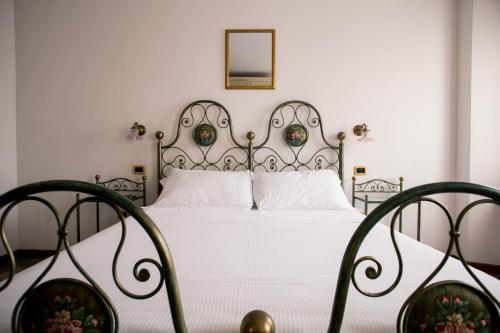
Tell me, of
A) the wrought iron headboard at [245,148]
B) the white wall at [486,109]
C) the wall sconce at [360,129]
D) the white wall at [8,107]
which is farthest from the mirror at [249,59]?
the white wall at [8,107]

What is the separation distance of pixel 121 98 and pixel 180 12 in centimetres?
97

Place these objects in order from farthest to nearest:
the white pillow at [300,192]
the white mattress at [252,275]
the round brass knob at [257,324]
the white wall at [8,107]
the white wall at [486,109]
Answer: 1. the white wall at [8,107]
2. the white wall at [486,109]
3. the white pillow at [300,192]
4. the white mattress at [252,275]
5. the round brass knob at [257,324]

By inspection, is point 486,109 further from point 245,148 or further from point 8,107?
point 8,107

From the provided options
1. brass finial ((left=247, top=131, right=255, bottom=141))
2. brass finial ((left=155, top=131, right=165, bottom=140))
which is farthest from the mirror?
brass finial ((left=155, top=131, right=165, bottom=140))

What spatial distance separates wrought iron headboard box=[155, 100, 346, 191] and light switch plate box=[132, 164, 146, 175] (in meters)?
0.17

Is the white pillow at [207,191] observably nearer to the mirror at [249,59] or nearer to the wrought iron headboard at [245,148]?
the wrought iron headboard at [245,148]

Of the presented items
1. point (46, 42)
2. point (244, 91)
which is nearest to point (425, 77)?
point (244, 91)

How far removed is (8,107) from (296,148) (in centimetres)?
271

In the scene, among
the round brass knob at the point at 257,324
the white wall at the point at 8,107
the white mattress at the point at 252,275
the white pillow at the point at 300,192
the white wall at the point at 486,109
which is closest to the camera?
the round brass knob at the point at 257,324

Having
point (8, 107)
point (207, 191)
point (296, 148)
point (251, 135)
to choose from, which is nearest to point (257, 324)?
point (207, 191)

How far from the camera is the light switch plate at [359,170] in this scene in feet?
8.06

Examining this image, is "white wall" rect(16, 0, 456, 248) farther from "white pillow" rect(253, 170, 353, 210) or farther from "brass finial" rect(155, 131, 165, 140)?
"white pillow" rect(253, 170, 353, 210)

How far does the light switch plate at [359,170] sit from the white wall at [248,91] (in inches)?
1.9

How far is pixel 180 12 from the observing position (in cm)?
243
